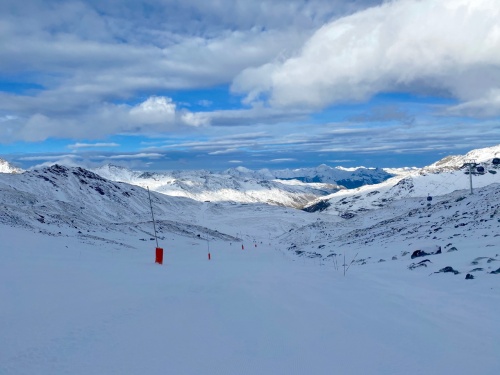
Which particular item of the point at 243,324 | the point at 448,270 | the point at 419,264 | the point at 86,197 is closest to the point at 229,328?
the point at 243,324

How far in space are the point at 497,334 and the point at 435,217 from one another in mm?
44675

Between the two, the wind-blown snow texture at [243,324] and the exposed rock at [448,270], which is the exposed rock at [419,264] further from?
the wind-blown snow texture at [243,324]

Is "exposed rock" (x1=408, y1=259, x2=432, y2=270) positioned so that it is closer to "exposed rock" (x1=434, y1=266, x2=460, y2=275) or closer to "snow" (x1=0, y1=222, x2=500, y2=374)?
"exposed rock" (x1=434, y1=266, x2=460, y2=275)

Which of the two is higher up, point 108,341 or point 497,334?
point 108,341

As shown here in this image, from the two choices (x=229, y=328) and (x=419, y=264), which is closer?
(x=229, y=328)

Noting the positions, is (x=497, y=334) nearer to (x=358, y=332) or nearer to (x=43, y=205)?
(x=358, y=332)

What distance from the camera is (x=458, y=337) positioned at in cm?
864

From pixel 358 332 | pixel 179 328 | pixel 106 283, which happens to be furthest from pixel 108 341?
pixel 106 283

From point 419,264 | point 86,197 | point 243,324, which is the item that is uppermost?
point 86,197

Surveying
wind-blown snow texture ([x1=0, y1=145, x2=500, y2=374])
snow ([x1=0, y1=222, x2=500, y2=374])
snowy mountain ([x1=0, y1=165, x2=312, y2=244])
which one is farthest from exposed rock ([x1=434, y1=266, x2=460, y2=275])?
snowy mountain ([x1=0, y1=165, x2=312, y2=244])

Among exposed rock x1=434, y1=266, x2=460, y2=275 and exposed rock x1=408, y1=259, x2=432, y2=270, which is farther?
exposed rock x1=408, y1=259, x2=432, y2=270

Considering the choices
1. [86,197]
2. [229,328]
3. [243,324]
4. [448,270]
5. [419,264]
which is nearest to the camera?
[229,328]

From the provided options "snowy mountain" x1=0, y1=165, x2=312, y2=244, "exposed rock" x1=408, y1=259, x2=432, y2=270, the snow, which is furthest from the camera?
"snowy mountain" x1=0, y1=165, x2=312, y2=244

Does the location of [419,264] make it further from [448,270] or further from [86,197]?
[86,197]
